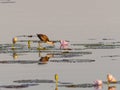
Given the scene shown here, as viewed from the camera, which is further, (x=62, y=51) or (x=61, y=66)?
(x=62, y=51)

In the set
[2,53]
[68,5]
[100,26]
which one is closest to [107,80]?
[2,53]

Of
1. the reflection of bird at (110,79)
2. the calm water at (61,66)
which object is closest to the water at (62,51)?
the calm water at (61,66)

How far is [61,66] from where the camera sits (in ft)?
77.3

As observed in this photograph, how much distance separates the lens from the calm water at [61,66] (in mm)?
20359

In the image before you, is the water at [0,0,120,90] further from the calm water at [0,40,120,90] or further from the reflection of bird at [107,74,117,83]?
the reflection of bird at [107,74,117,83]

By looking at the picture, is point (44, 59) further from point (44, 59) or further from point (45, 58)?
point (45, 58)

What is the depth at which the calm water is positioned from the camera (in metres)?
20.4

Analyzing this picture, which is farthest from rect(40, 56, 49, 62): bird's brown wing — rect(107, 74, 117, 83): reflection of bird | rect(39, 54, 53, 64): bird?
rect(107, 74, 117, 83): reflection of bird

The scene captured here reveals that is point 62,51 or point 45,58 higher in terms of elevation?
point 62,51

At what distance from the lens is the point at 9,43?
2911 cm

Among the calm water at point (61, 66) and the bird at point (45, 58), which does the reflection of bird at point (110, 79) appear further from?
the bird at point (45, 58)

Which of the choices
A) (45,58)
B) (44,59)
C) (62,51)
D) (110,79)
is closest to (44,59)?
(44,59)

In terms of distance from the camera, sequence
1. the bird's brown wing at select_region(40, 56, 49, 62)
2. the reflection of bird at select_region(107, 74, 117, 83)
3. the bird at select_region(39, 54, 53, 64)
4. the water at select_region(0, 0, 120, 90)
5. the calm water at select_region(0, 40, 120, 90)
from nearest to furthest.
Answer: the reflection of bird at select_region(107, 74, 117, 83) → the calm water at select_region(0, 40, 120, 90) → the water at select_region(0, 0, 120, 90) → the bird at select_region(39, 54, 53, 64) → the bird's brown wing at select_region(40, 56, 49, 62)

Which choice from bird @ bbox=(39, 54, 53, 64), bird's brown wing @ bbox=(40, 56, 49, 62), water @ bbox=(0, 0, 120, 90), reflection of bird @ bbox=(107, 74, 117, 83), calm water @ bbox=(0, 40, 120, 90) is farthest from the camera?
bird's brown wing @ bbox=(40, 56, 49, 62)
